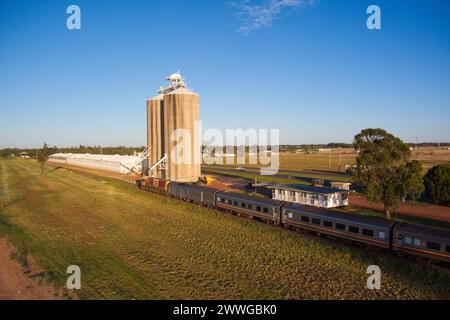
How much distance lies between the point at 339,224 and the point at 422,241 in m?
6.57

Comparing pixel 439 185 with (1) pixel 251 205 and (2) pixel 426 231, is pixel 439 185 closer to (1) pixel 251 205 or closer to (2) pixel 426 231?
(2) pixel 426 231

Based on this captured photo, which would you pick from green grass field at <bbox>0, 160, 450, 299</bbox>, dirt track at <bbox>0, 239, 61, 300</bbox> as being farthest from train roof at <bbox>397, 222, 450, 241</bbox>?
dirt track at <bbox>0, 239, 61, 300</bbox>

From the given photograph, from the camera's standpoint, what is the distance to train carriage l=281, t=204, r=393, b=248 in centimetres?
2459

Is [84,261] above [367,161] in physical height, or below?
below

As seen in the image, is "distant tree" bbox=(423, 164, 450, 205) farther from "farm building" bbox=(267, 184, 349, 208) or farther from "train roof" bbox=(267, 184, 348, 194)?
"train roof" bbox=(267, 184, 348, 194)

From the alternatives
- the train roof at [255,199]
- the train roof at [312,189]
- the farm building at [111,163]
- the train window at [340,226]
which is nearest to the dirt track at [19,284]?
the train window at [340,226]

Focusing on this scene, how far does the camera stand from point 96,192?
196ft

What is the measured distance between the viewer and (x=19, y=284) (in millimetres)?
20391

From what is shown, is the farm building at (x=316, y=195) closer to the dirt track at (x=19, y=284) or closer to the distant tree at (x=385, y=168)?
the distant tree at (x=385, y=168)

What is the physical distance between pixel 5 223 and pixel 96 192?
23366 mm

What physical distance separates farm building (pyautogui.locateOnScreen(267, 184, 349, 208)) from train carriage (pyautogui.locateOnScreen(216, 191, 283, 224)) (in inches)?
460
